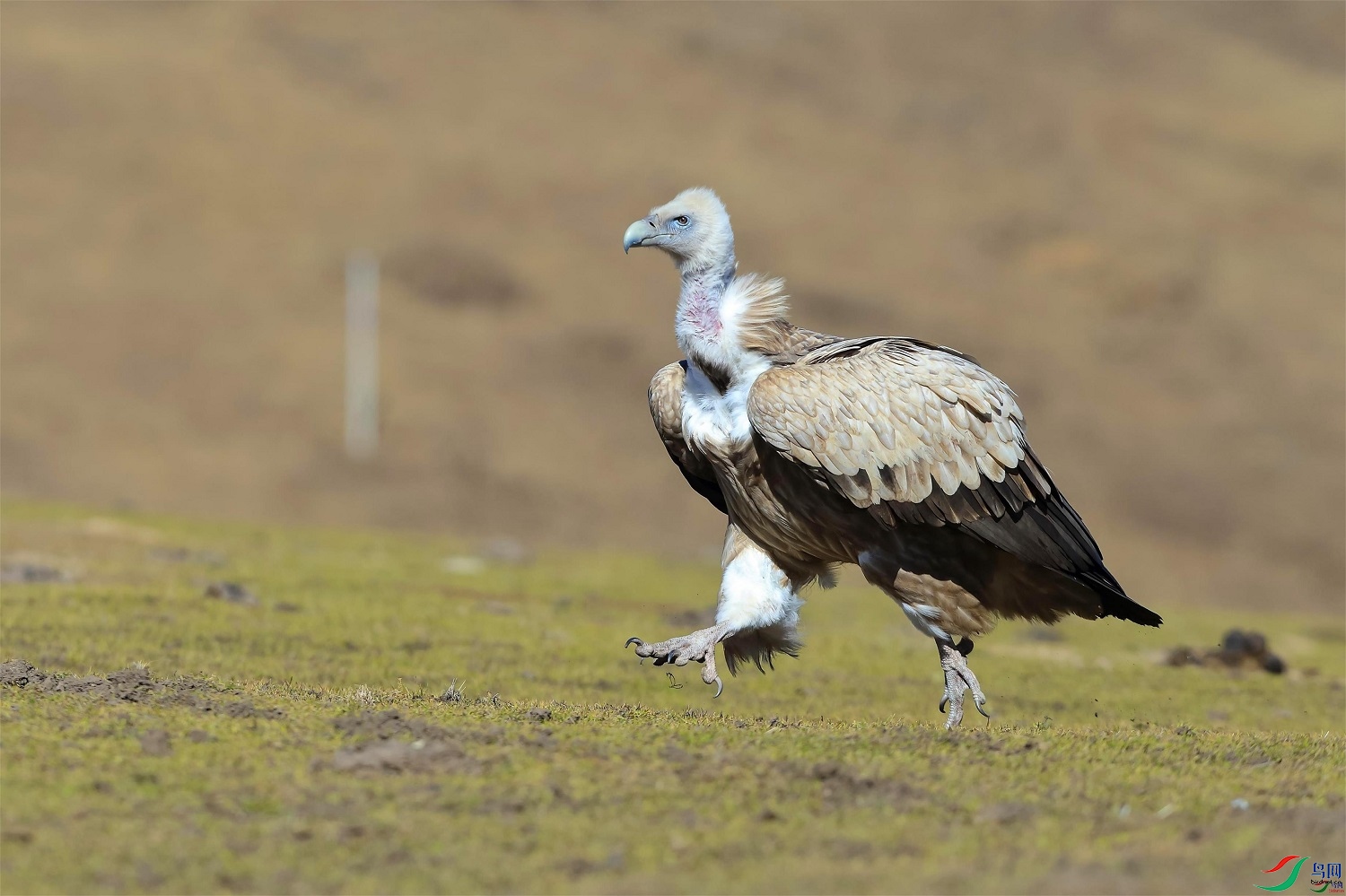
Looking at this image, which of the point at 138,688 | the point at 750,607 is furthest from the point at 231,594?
the point at 138,688

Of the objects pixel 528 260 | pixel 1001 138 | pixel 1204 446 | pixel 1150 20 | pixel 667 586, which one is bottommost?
pixel 667 586

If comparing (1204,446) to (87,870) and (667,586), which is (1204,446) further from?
(87,870)

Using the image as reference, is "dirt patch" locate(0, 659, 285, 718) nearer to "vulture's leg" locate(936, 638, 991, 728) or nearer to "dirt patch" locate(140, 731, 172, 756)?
"dirt patch" locate(140, 731, 172, 756)

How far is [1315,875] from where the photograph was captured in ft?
18.4

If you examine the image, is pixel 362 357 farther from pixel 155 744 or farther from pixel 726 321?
pixel 155 744

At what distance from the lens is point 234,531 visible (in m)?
26.6

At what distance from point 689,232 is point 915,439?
6.16 ft

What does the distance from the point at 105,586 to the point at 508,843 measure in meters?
12.2

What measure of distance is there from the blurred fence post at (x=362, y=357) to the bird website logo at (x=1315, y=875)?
4485cm

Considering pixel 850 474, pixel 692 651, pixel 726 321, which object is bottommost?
pixel 692 651

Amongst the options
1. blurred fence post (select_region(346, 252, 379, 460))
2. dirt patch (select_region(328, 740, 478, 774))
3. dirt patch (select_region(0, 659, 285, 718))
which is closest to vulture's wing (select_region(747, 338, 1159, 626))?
dirt patch (select_region(328, 740, 478, 774))

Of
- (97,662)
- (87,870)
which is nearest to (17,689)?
(87,870)

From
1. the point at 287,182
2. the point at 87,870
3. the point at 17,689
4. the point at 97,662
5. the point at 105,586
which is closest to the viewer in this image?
the point at 87,870

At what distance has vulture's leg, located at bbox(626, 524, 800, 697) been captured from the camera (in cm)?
937
